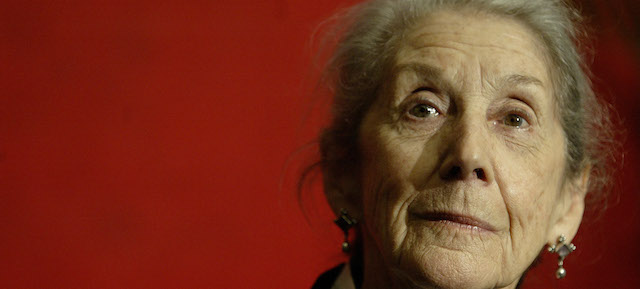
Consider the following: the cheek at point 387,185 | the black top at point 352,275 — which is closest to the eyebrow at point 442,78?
the cheek at point 387,185

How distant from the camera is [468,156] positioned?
1.19 meters

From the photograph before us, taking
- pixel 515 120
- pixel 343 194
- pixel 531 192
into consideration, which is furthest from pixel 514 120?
pixel 343 194

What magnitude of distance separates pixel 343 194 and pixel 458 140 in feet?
1.15

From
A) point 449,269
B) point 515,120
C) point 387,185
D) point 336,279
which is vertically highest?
point 515,120

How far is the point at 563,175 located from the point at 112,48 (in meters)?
1.15

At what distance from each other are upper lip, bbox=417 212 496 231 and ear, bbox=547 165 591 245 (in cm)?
29

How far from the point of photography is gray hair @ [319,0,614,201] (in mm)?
1427

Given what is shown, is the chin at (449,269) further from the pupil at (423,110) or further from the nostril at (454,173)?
the pupil at (423,110)

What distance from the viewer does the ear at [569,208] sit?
146 cm

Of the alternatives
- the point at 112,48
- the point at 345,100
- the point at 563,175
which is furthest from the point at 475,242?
the point at 112,48

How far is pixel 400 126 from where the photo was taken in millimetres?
1342

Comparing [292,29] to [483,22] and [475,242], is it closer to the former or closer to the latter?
[483,22]

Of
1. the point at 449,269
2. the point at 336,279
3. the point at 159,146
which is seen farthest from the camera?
the point at 159,146

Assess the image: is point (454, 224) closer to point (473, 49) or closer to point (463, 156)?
point (463, 156)
